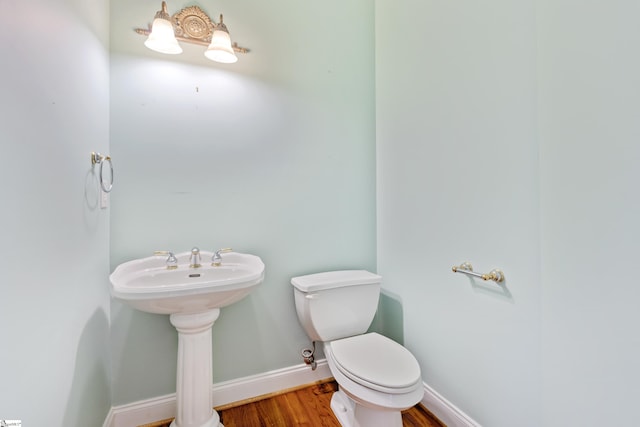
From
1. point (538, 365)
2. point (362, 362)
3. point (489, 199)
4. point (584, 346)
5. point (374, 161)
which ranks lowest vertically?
point (362, 362)

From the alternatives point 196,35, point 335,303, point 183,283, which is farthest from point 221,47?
point 335,303

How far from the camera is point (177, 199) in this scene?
1.44m

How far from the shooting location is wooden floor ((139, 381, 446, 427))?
142cm

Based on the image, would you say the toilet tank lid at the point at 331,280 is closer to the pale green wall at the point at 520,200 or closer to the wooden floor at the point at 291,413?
the pale green wall at the point at 520,200

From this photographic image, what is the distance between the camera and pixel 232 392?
5.07ft

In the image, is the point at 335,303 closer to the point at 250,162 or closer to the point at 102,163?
the point at 250,162

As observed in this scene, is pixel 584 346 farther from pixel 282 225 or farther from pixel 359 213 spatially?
pixel 282 225

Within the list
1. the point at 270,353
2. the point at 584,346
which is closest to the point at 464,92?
the point at 584,346

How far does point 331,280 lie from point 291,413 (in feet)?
2.43

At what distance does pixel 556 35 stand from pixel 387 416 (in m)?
1.57

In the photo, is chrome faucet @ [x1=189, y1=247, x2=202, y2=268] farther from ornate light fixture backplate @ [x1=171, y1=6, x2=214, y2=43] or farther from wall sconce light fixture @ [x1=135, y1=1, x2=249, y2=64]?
ornate light fixture backplate @ [x1=171, y1=6, x2=214, y2=43]

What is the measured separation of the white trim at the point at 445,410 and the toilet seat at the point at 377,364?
0.35 metres

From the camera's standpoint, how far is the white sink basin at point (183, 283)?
1.02 m

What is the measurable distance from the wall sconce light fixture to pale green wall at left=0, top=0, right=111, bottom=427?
26 centimetres
